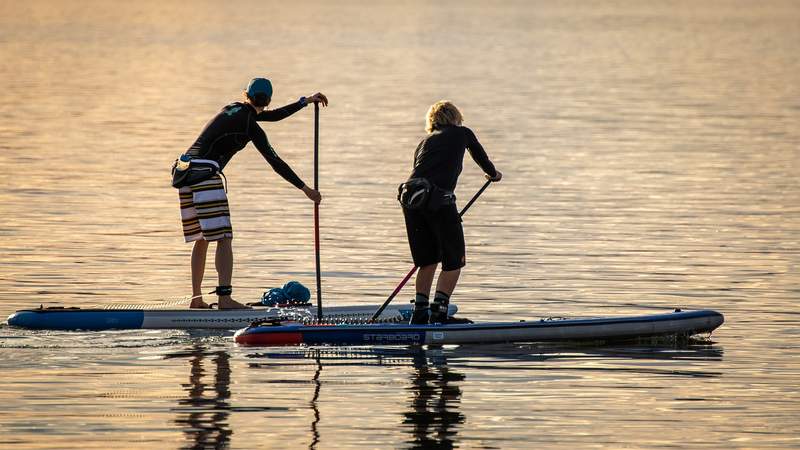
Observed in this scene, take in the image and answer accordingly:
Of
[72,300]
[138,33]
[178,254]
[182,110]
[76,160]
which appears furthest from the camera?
[138,33]

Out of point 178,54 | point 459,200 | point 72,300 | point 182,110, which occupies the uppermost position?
point 178,54

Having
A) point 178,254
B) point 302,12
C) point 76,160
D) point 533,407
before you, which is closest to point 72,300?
point 178,254

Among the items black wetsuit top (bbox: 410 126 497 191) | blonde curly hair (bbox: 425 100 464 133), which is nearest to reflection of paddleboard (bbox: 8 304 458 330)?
black wetsuit top (bbox: 410 126 497 191)

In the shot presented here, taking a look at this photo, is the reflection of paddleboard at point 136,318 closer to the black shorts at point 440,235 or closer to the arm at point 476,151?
the black shorts at point 440,235

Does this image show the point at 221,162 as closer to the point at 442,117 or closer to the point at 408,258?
the point at 442,117

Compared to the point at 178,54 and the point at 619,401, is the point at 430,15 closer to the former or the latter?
the point at 178,54

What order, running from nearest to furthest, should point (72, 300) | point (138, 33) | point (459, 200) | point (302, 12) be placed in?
point (72, 300) < point (459, 200) < point (138, 33) < point (302, 12)

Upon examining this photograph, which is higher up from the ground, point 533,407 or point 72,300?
point 72,300

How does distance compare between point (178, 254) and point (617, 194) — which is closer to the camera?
point (178, 254)

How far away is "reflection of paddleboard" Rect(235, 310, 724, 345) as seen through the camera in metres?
15.9

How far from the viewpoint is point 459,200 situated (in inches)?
1145

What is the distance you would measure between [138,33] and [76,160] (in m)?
74.9

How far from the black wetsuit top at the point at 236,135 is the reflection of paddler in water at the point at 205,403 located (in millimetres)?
1896

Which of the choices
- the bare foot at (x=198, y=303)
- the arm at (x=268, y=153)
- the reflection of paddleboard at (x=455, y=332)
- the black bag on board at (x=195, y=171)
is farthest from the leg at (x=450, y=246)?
the bare foot at (x=198, y=303)
